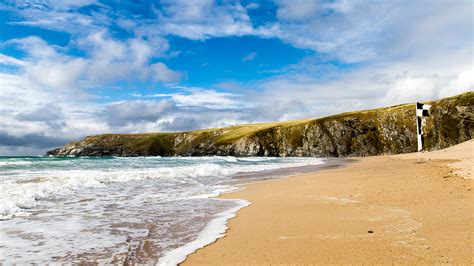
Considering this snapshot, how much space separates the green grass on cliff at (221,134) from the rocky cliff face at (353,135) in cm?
19

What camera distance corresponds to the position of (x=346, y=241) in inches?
223

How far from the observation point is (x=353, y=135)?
94.6 metres

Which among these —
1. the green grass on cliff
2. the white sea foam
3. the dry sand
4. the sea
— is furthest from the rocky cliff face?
the white sea foam

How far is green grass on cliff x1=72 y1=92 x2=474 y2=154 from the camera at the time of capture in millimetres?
94875

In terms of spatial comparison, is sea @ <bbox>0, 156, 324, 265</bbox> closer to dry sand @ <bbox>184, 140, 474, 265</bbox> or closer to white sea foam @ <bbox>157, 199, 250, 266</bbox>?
white sea foam @ <bbox>157, 199, 250, 266</bbox>

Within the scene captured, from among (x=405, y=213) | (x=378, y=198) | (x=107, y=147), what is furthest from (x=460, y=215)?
(x=107, y=147)

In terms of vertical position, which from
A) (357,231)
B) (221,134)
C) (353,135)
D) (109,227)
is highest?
(221,134)

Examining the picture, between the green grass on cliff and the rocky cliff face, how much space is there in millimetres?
193

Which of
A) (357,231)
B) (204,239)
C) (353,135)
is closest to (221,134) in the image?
(353,135)

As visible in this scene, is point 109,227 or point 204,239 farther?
point 109,227

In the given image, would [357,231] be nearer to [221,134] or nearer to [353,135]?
[353,135]

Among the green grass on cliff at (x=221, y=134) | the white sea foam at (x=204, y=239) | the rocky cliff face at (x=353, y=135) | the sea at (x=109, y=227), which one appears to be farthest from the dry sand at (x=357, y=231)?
the green grass on cliff at (x=221, y=134)

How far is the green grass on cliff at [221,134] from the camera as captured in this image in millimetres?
94875

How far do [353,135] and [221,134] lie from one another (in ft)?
164
